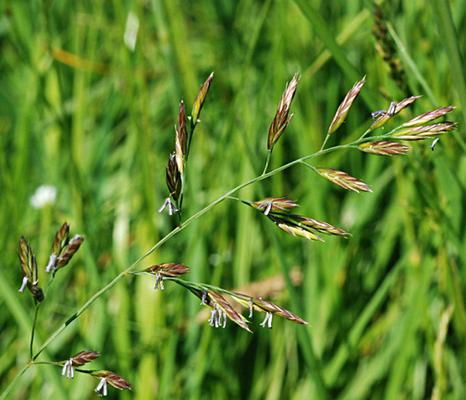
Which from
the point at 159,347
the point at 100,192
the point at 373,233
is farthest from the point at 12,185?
the point at 373,233

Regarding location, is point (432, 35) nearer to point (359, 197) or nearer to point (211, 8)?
point (359, 197)

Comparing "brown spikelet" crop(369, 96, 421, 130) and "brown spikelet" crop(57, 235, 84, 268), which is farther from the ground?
"brown spikelet" crop(369, 96, 421, 130)

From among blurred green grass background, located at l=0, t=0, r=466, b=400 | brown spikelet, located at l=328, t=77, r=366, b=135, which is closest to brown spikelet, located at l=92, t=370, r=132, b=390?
brown spikelet, located at l=328, t=77, r=366, b=135

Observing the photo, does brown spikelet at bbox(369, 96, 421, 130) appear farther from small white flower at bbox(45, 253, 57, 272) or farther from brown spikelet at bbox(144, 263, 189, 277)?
small white flower at bbox(45, 253, 57, 272)

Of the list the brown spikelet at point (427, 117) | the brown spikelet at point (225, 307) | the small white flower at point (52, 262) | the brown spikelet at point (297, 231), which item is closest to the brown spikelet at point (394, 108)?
the brown spikelet at point (427, 117)

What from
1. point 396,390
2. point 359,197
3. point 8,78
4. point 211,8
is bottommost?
point 396,390

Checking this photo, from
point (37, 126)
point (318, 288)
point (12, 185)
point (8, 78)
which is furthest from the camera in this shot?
point (8, 78)

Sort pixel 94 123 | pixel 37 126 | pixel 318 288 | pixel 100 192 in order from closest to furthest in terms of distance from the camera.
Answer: pixel 318 288 → pixel 37 126 → pixel 100 192 → pixel 94 123
